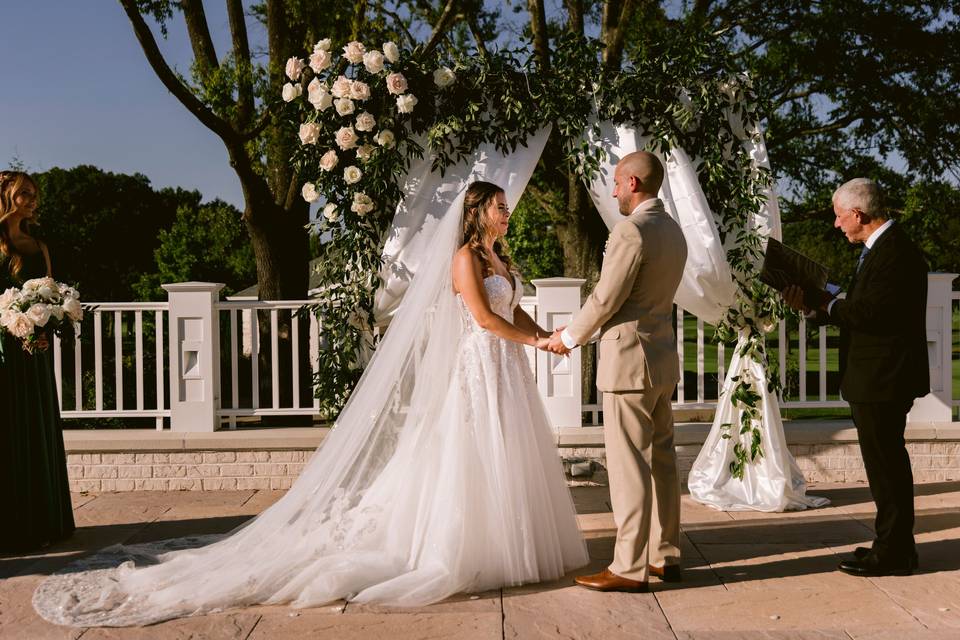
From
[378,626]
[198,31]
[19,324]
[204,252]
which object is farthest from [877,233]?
[204,252]

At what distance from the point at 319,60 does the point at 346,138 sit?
54 centimetres

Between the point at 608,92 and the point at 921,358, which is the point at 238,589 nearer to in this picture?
the point at 921,358

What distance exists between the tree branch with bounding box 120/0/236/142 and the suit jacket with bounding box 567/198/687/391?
5019mm

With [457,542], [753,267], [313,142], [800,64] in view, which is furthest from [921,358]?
[800,64]

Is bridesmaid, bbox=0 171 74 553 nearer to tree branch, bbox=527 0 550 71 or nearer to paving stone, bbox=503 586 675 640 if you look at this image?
paving stone, bbox=503 586 675 640

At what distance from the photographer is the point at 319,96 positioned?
237 inches

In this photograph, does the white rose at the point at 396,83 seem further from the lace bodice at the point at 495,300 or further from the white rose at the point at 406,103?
the lace bodice at the point at 495,300

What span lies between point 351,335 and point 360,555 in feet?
7.47

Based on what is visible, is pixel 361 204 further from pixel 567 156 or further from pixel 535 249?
pixel 535 249

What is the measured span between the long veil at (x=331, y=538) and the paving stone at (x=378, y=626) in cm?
13

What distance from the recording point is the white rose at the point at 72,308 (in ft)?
16.3

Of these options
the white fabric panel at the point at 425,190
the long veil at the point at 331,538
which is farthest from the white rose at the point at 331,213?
the long veil at the point at 331,538

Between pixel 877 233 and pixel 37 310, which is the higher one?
pixel 877 233

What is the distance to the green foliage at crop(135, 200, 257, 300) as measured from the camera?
2925 cm
